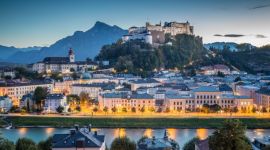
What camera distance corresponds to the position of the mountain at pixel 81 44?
468 ft

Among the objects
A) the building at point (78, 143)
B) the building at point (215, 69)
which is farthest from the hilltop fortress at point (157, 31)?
the building at point (78, 143)

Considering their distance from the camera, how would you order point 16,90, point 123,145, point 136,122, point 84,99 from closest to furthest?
point 123,145
point 136,122
point 84,99
point 16,90

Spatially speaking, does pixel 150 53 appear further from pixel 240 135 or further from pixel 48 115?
pixel 240 135

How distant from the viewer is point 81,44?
15575 cm

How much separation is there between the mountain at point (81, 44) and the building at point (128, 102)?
106m

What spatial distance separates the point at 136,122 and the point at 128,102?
470cm

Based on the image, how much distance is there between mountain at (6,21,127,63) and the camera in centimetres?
14275

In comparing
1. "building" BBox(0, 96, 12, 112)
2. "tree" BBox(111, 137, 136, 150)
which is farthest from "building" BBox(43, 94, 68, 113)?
"tree" BBox(111, 137, 136, 150)

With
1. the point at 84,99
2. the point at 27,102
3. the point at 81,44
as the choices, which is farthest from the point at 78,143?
the point at 81,44

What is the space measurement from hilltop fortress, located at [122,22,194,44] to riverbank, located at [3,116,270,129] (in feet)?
86.5

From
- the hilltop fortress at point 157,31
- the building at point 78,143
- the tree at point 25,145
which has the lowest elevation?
the tree at point 25,145

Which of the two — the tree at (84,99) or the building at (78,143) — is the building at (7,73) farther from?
the building at (78,143)

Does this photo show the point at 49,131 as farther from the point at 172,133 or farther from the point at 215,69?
the point at 215,69

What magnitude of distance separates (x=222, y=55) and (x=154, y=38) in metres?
12.0
